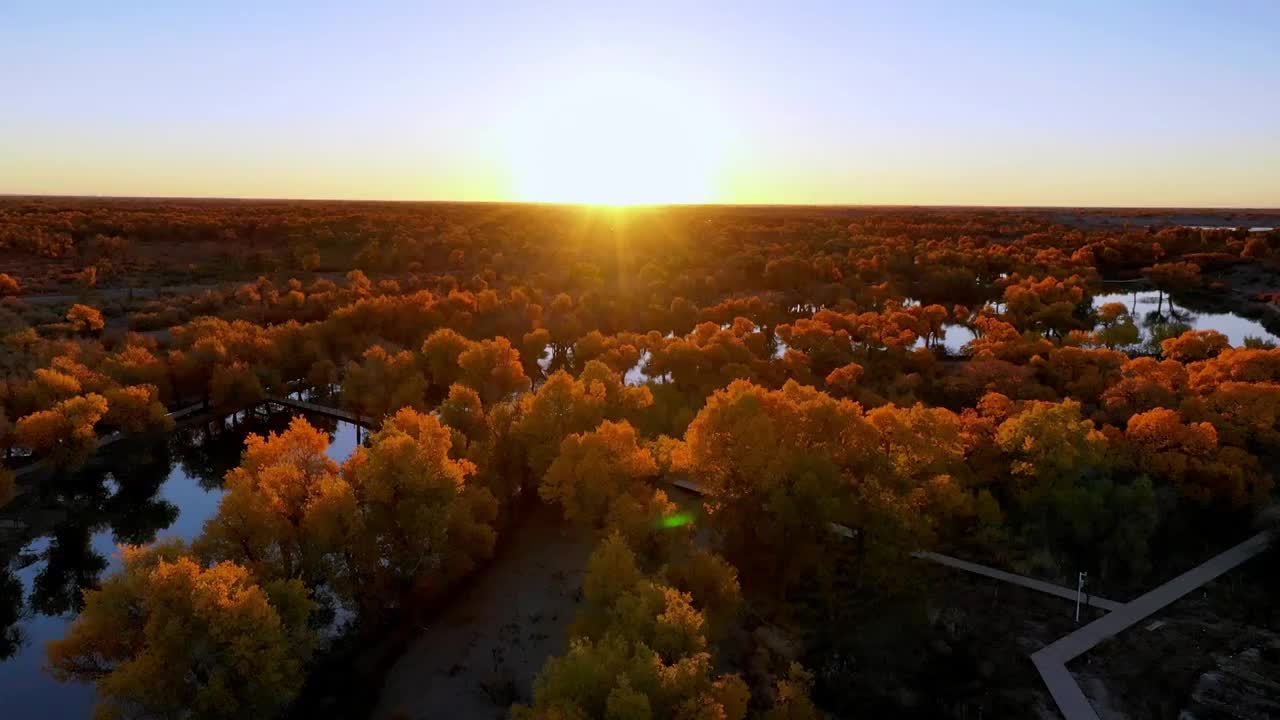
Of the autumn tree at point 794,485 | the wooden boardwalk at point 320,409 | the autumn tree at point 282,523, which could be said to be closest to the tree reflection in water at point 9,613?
the autumn tree at point 282,523

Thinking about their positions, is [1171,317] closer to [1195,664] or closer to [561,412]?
[1195,664]

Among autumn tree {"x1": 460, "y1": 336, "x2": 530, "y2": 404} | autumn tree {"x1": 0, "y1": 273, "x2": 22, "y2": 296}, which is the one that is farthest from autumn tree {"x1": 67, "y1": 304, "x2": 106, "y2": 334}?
autumn tree {"x1": 460, "y1": 336, "x2": 530, "y2": 404}

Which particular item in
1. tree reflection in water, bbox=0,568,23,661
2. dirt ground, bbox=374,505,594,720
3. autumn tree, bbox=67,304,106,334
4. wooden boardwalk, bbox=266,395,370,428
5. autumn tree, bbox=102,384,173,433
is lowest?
tree reflection in water, bbox=0,568,23,661

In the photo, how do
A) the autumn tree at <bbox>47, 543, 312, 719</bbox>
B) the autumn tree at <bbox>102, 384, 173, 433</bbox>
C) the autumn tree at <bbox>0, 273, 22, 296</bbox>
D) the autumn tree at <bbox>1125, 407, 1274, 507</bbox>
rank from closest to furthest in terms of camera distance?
1. the autumn tree at <bbox>47, 543, 312, 719</bbox>
2. the autumn tree at <bbox>1125, 407, 1274, 507</bbox>
3. the autumn tree at <bbox>102, 384, 173, 433</bbox>
4. the autumn tree at <bbox>0, 273, 22, 296</bbox>

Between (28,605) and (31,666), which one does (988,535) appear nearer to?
(31,666)

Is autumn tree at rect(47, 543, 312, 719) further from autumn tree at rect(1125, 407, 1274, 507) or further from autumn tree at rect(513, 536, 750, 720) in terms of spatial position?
autumn tree at rect(1125, 407, 1274, 507)

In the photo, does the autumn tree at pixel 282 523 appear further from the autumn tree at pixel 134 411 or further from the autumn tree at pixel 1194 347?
the autumn tree at pixel 1194 347
